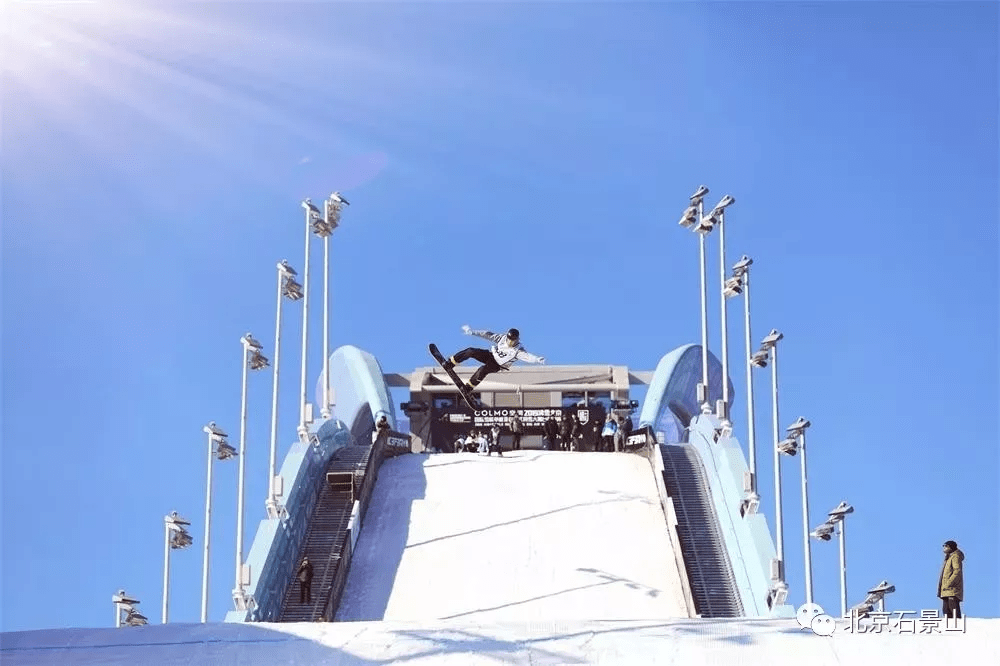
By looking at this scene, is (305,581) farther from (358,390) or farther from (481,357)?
(358,390)

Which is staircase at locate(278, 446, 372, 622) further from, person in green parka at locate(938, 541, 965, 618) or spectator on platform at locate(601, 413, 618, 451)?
person in green parka at locate(938, 541, 965, 618)

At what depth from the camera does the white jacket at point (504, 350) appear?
25995mm

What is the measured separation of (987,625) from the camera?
62.7ft

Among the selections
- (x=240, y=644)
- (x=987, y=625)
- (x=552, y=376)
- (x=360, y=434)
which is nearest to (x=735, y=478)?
(x=987, y=625)

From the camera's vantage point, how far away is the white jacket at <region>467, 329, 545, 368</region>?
25995 millimetres

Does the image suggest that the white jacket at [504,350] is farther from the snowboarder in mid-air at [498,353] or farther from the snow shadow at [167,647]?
the snow shadow at [167,647]

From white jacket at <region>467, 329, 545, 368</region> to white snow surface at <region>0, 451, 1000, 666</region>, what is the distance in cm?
391

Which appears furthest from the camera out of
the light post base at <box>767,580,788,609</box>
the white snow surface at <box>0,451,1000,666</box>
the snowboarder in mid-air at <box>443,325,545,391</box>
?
the light post base at <box>767,580,788,609</box>

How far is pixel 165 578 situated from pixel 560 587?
6984 mm

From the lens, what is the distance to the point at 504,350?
2622 cm

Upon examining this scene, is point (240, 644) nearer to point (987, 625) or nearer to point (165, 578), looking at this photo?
point (987, 625)

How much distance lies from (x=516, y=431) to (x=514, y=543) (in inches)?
412

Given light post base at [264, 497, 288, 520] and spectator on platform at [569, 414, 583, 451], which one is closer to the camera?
light post base at [264, 497, 288, 520]

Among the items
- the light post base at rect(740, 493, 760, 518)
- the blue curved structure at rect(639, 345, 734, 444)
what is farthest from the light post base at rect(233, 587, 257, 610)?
the blue curved structure at rect(639, 345, 734, 444)
